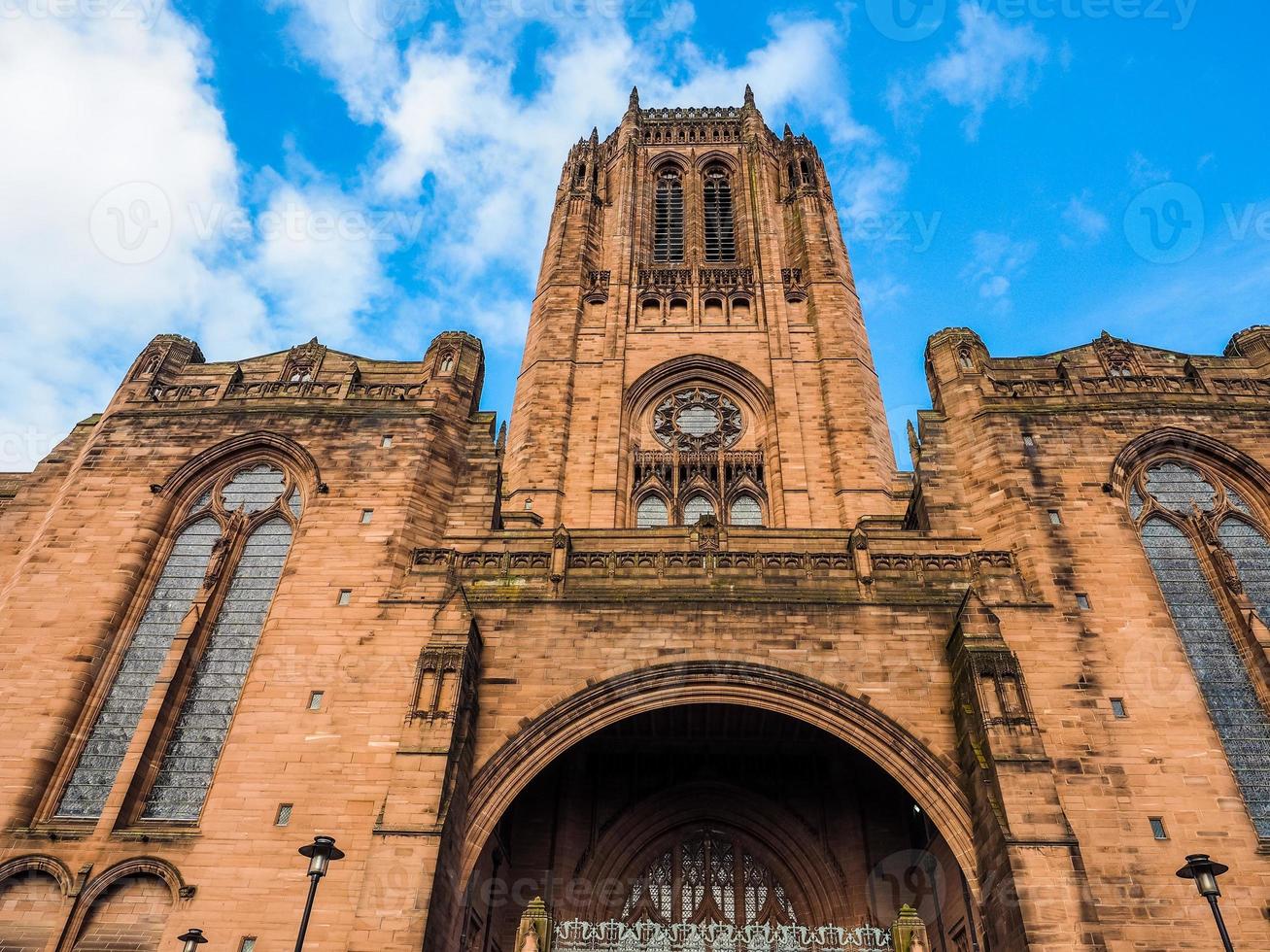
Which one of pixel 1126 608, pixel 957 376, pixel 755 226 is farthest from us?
pixel 755 226

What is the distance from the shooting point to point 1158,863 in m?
13.7

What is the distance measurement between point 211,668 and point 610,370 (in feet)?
53.1

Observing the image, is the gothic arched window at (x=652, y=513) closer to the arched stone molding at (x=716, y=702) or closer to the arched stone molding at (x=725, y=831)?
the arched stone molding at (x=725, y=831)

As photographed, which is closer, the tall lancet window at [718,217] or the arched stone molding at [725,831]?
the arched stone molding at [725,831]

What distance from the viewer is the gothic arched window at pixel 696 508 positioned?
87.3 ft

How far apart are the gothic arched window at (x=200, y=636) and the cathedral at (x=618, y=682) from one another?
0.06m

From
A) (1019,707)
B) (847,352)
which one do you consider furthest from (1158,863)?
(847,352)

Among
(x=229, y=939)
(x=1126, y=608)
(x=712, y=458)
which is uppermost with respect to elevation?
(x=712, y=458)

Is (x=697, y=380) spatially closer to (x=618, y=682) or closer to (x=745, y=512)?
(x=745, y=512)

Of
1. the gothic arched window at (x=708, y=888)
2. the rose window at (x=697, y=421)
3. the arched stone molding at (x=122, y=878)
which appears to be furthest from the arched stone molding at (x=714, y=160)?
the arched stone molding at (x=122, y=878)

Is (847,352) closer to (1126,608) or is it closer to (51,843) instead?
(1126,608)

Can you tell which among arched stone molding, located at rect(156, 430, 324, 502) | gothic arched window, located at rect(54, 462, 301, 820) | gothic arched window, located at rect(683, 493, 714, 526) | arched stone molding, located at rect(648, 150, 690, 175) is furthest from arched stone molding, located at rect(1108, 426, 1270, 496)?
arched stone molding, located at rect(648, 150, 690, 175)

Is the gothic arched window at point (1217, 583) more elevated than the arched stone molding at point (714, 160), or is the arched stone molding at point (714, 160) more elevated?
the arched stone molding at point (714, 160)

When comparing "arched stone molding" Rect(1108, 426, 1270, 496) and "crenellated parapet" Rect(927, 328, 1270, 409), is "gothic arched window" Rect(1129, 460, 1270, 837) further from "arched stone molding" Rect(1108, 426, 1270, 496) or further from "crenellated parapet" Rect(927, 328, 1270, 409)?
"crenellated parapet" Rect(927, 328, 1270, 409)
